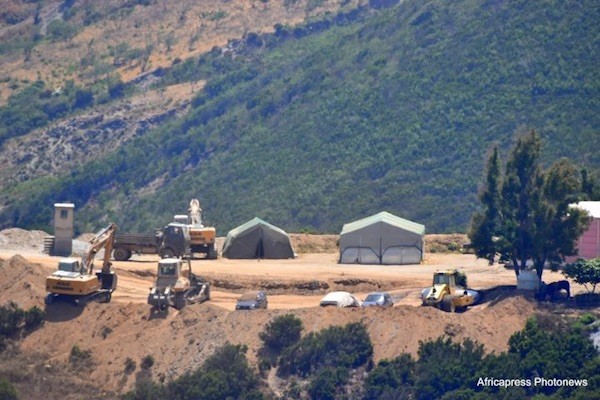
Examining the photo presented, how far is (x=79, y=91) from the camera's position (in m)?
142

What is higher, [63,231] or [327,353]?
[63,231]

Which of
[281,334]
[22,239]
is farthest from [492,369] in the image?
[22,239]

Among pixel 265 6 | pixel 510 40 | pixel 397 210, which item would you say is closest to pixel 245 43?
pixel 265 6

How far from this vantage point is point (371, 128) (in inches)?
4847

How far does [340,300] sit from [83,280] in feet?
31.7

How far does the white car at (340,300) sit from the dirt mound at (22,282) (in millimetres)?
10734

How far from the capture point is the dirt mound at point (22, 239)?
84.9 metres

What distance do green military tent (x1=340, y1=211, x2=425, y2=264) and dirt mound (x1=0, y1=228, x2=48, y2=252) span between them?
1415 centimetres

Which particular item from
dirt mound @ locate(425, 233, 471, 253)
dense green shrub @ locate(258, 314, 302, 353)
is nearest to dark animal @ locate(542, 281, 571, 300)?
dense green shrub @ locate(258, 314, 302, 353)

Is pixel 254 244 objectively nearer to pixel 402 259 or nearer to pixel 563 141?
pixel 402 259

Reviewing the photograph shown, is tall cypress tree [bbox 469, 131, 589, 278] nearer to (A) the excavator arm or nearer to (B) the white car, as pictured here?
(B) the white car

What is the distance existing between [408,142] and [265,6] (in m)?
35.4

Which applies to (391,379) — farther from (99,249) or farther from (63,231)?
(63,231)

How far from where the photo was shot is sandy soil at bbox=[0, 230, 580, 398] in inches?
2562
